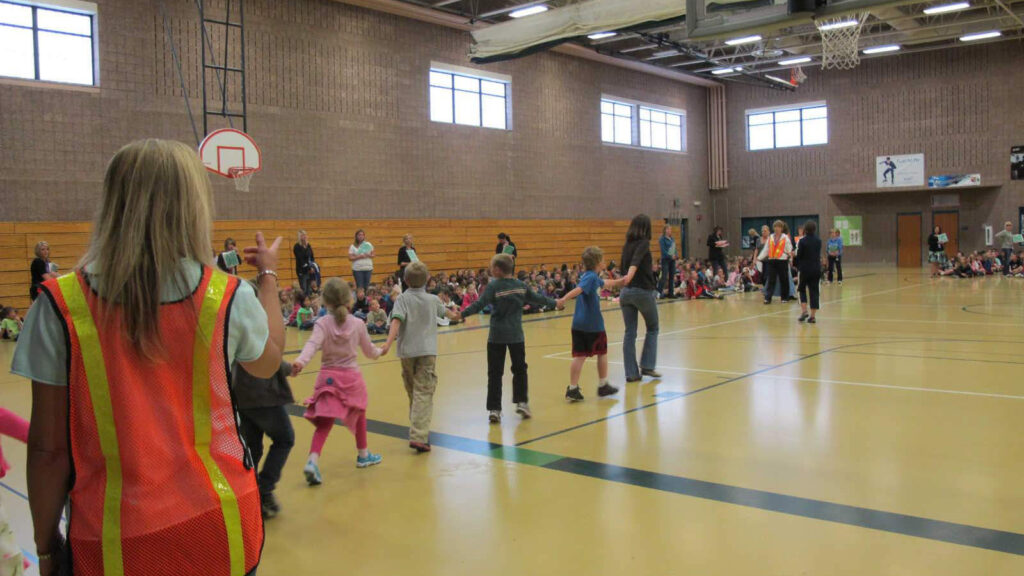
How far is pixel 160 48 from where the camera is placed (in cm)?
1688

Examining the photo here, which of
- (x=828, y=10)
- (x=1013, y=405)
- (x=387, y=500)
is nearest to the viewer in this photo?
(x=387, y=500)

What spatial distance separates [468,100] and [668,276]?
329 inches

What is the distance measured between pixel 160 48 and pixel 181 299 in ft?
57.2

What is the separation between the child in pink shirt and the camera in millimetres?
5328

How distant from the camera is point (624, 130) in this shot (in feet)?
95.7

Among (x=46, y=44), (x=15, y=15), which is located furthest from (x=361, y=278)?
(x=15, y=15)

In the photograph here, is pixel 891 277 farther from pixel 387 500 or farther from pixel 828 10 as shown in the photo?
pixel 387 500

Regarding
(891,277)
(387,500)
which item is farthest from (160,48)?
(891,277)

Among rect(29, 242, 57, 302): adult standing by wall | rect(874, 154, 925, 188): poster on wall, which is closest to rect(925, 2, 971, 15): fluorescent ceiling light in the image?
rect(874, 154, 925, 188): poster on wall

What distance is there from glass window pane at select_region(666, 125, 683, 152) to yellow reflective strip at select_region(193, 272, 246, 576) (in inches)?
1208

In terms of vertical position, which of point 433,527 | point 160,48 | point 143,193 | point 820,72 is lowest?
point 433,527

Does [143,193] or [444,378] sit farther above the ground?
[143,193]

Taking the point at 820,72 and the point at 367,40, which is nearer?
the point at 367,40

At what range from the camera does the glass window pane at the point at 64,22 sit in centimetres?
1532
